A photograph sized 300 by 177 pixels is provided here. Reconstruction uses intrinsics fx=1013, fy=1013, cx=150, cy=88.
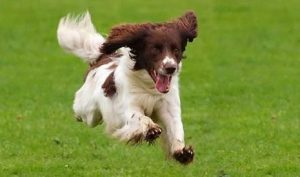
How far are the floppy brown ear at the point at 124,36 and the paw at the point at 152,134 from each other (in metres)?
0.83

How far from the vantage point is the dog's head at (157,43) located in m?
7.69

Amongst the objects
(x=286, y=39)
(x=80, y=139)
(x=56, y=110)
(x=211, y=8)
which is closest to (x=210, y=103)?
(x=56, y=110)

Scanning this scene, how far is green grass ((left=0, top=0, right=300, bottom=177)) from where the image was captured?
9820mm

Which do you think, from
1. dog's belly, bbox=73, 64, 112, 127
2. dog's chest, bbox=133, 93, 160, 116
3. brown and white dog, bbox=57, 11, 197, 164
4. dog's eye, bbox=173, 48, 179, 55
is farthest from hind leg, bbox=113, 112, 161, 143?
dog's eye, bbox=173, 48, 179, 55

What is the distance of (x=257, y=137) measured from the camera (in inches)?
439

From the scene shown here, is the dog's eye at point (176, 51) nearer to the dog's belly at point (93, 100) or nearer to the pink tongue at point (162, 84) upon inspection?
the pink tongue at point (162, 84)

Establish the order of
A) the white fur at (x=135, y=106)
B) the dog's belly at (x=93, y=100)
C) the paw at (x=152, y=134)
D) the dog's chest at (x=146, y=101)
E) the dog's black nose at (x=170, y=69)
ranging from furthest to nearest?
the dog's belly at (x=93, y=100) < the dog's chest at (x=146, y=101) < the white fur at (x=135, y=106) < the paw at (x=152, y=134) < the dog's black nose at (x=170, y=69)

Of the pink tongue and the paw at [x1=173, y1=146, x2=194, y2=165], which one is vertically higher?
the pink tongue

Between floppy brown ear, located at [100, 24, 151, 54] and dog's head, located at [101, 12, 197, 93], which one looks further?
floppy brown ear, located at [100, 24, 151, 54]

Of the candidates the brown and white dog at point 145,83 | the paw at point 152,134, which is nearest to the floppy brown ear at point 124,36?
the brown and white dog at point 145,83

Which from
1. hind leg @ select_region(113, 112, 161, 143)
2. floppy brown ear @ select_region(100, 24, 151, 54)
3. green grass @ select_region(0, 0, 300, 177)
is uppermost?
floppy brown ear @ select_region(100, 24, 151, 54)

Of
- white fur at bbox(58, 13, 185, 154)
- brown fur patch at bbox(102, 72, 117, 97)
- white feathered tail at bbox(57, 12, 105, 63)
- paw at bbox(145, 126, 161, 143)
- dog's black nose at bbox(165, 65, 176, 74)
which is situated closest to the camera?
dog's black nose at bbox(165, 65, 176, 74)

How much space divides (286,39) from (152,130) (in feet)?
42.3

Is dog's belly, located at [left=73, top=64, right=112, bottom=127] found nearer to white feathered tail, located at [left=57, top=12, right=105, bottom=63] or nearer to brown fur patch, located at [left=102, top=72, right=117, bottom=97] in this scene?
brown fur patch, located at [left=102, top=72, right=117, bottom=97]
